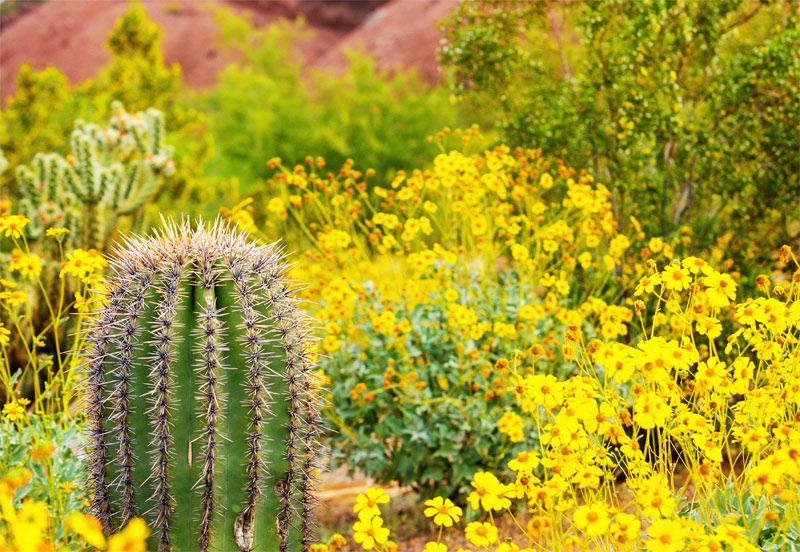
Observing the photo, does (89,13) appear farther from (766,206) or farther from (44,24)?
(766,206)

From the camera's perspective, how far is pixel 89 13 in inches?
1551

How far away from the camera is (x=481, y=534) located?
1964mm

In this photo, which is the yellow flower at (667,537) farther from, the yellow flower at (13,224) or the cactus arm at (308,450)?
the yellow flower at (13,224)

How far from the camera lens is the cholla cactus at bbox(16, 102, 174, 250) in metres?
6.16

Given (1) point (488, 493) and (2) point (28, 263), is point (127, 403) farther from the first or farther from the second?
(1) point (488, 493)

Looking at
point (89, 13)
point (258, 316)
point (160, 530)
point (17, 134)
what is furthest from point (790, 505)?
point (89, 13)

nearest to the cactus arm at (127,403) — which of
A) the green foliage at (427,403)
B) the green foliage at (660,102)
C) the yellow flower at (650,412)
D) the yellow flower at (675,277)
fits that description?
the green foliage at (427,403)

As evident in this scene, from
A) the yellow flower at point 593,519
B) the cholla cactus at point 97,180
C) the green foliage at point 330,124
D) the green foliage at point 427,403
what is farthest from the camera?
the green foliage at point 330,124

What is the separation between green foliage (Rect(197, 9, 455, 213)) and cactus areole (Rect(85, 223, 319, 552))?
50.5ft

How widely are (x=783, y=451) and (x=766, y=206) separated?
3.76 metres

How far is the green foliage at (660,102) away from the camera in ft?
15.5

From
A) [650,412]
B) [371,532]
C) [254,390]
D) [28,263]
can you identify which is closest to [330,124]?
[28,263]

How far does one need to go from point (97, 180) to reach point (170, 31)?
35.2 m

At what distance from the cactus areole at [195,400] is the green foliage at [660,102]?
3.02 m
